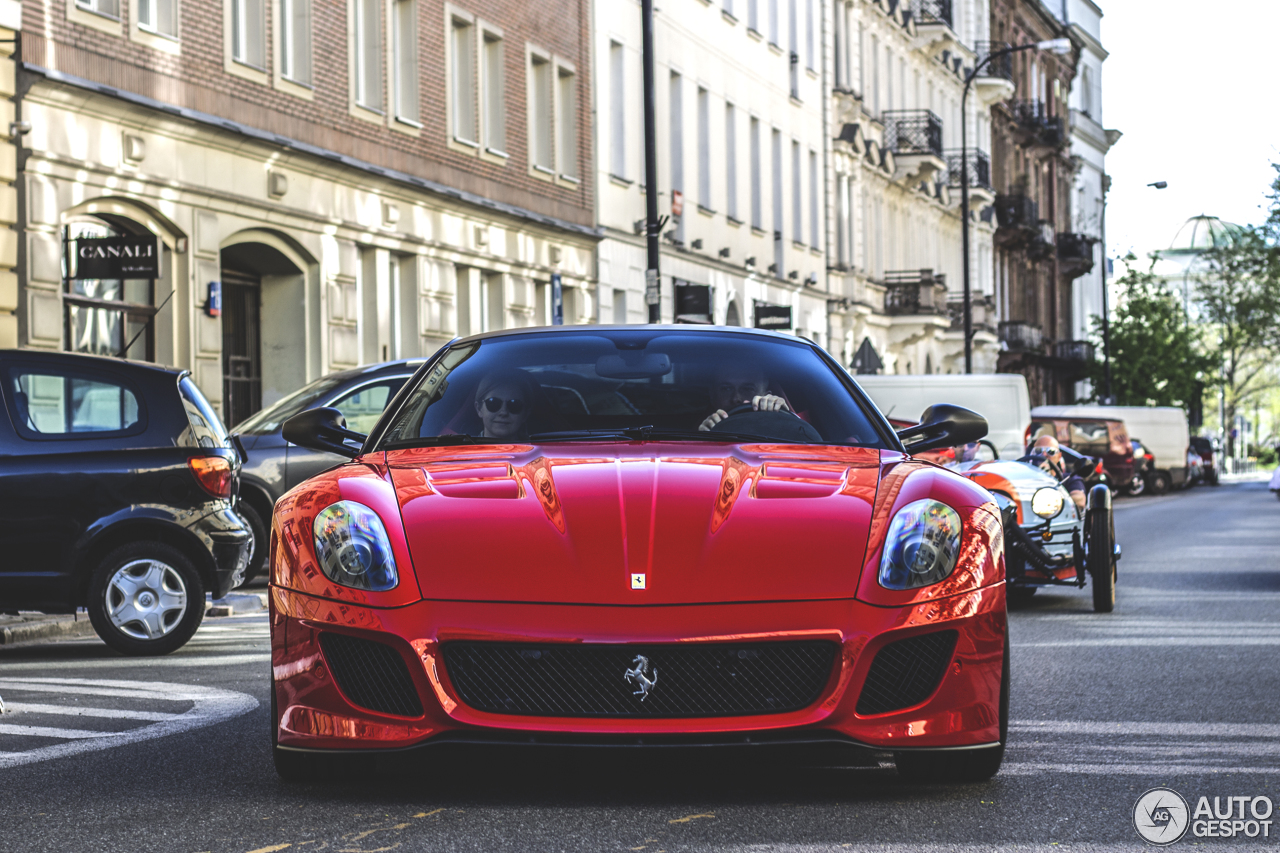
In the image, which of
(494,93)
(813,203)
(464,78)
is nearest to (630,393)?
(464,78)

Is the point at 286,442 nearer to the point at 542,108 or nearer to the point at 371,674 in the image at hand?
the point at 371,674

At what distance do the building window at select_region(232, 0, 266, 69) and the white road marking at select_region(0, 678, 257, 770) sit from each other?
16.0 meters

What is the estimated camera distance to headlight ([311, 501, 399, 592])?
5812 mm

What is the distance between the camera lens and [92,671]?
1047 cm

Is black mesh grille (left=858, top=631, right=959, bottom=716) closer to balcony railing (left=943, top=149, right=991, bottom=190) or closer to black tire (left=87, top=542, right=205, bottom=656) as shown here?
black tire (left=87, top=542, right=205, bottom=656)

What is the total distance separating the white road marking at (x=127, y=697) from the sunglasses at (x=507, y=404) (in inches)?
73.2

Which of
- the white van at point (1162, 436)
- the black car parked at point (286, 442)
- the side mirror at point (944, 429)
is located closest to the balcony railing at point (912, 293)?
the white van at point (1162, 436)

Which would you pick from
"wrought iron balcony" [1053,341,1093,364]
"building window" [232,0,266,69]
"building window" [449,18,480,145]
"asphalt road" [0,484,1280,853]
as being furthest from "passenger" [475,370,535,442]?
"wrought iron balcony" [1053,341,1093,364]

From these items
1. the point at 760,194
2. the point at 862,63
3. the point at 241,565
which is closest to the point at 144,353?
the point at 241,565

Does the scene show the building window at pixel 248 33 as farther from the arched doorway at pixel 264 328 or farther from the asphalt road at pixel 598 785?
the asphalt road at pixel 598 785

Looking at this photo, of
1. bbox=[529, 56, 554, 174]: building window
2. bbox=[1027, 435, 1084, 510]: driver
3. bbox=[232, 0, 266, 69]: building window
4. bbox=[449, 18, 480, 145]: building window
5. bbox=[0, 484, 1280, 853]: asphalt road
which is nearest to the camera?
bbox=[0, 484, 1280, 853]: asphalt road

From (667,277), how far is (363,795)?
34.3 meters

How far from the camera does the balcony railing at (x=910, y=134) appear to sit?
59.3 m

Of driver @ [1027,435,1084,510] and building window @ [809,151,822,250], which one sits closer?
driver @ [1027,435,1084,510]
